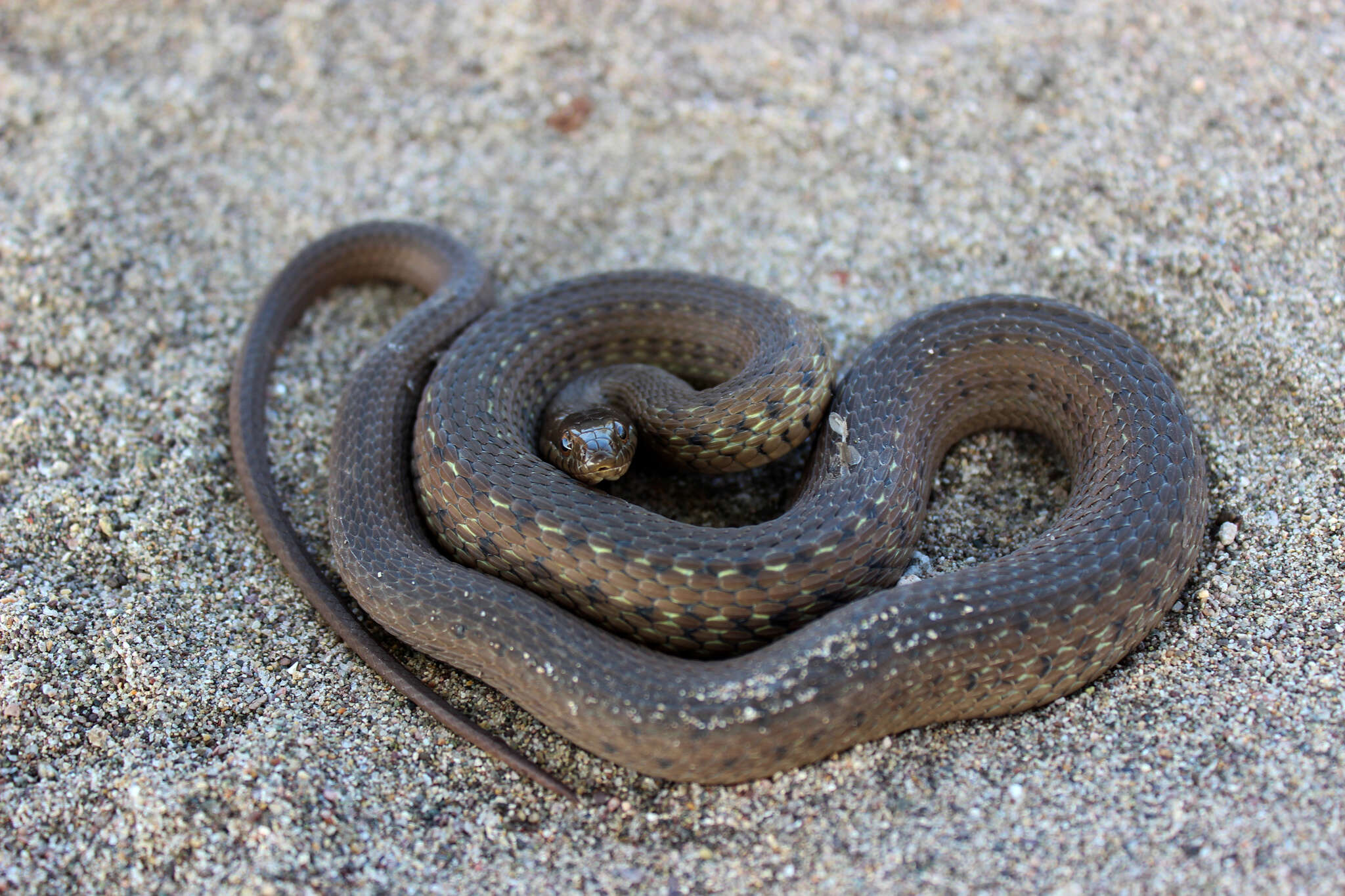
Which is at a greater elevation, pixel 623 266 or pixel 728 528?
pixel 623 266

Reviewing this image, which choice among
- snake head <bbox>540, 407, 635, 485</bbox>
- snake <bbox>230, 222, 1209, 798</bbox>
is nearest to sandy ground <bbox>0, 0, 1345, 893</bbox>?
snake <bbox>230, 222, 1209, 798</bbox>

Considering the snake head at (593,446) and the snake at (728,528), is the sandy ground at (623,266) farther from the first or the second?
the snake head at (593,446)

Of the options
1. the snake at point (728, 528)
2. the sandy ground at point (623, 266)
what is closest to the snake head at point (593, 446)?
the snake at point (728, 528)

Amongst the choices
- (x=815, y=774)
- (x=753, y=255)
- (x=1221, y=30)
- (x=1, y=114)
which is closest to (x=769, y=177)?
(x=753, y=255)

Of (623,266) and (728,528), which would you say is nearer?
(728,528)

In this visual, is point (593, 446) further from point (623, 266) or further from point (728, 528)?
point (623, 266)

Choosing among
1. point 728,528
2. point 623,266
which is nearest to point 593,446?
point 728,528

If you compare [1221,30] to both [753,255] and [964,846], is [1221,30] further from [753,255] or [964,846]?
[964,846]
